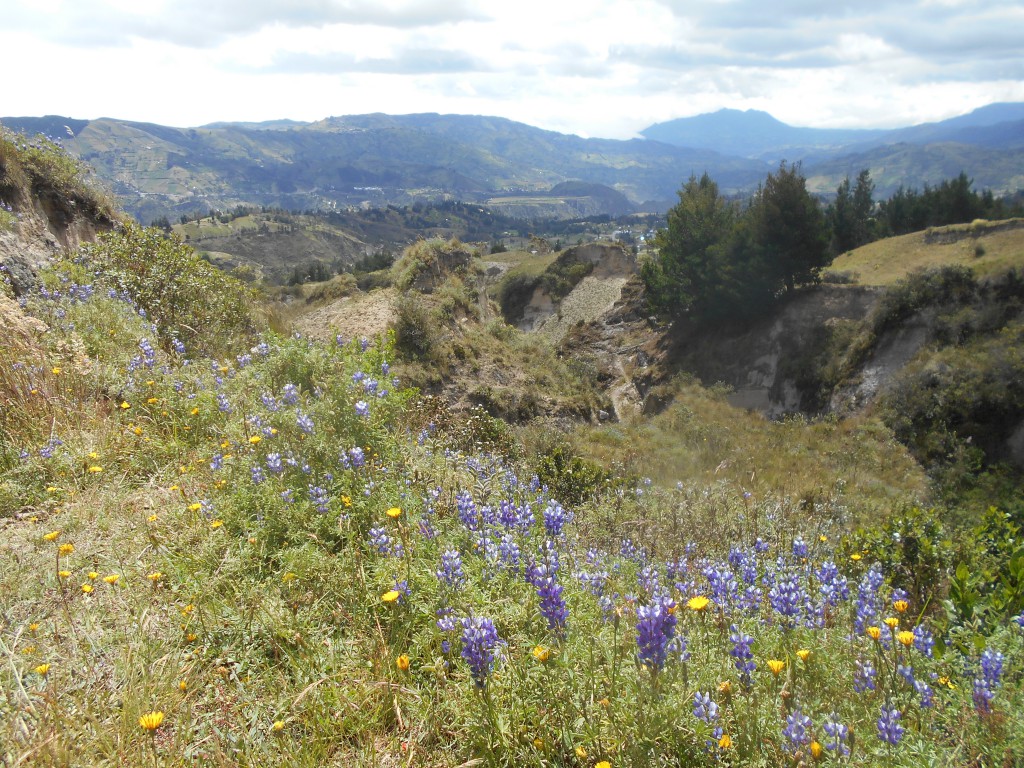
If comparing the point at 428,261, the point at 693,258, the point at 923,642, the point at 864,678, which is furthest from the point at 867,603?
the point at 693,258

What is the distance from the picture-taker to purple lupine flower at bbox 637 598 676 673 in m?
2.12

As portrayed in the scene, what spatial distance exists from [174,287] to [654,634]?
9508 millimetres

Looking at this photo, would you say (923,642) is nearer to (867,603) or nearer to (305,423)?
(867,603)

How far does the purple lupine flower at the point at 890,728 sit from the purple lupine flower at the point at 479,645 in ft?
4.71

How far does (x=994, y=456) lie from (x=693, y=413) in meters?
9.79

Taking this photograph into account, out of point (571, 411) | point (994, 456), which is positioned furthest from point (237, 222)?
point (994, 456)

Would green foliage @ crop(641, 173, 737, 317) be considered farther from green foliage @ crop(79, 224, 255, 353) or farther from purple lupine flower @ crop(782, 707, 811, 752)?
purple lupine flower @ crop(782, 707, 811, 752)

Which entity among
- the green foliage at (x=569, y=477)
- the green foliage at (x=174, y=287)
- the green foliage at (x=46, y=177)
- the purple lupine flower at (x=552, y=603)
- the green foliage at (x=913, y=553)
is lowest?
the green foliage at (x=569, y=477)

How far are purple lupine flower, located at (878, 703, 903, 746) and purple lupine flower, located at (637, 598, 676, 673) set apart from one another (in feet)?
2.56

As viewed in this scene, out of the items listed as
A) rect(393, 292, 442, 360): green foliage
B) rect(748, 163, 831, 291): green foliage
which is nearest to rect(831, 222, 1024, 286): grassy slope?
rect(748, 163, 831, 291): green foliage

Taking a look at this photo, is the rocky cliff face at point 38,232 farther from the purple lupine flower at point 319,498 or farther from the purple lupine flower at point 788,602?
the purple lupine flower at point 788,602

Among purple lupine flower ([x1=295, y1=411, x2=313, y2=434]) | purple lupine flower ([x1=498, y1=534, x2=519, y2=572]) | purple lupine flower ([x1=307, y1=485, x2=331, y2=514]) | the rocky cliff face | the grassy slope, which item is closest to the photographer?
purple lupine flower ([x1=498, y1=534, x2=519, y2=572])

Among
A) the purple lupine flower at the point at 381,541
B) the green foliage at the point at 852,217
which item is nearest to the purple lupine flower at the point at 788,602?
the purple lupine flower at the point at 381,541

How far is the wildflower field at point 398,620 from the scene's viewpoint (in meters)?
2.23
